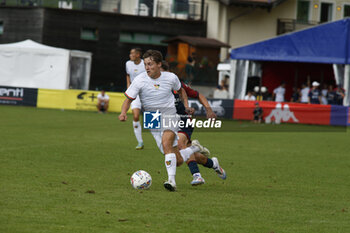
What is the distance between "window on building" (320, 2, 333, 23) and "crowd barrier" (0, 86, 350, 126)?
64.8 ft

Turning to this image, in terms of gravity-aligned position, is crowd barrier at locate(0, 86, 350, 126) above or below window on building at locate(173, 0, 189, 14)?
below

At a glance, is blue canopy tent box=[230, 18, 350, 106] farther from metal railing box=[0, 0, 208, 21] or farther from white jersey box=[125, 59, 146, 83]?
white jersey box=[125, 59, 146, 83]

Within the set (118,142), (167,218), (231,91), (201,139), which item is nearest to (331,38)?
(231,91)

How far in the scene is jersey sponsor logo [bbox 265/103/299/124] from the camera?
100 ft

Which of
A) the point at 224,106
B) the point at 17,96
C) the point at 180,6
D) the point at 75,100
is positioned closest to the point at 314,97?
the point at 224,106

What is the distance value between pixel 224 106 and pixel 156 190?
21952 mm

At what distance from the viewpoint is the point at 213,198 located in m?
8.58

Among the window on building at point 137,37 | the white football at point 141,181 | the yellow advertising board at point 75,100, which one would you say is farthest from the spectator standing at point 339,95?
the white football at point 141,181

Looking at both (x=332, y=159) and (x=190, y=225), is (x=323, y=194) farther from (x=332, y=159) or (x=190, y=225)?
(x=332, y=159)

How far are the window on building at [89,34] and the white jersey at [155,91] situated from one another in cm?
3445

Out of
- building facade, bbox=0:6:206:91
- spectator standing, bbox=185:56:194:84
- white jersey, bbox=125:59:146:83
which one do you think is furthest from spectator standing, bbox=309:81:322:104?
white jersey, bbox=125:59:146:83

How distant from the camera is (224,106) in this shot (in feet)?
102

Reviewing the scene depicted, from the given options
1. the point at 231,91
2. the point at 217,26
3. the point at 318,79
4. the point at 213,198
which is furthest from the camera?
the point at 217,26

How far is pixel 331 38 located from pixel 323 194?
2287 cm
